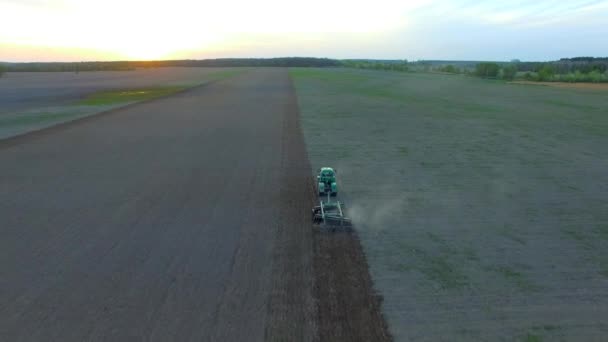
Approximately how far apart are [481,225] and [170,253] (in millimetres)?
10824

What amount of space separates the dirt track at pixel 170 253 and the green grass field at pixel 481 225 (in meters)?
Result: 1.53

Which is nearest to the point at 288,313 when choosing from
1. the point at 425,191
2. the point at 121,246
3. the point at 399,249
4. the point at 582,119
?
the point at 399,249

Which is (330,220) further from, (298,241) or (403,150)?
(403,150)

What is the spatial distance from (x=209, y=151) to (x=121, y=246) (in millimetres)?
13776

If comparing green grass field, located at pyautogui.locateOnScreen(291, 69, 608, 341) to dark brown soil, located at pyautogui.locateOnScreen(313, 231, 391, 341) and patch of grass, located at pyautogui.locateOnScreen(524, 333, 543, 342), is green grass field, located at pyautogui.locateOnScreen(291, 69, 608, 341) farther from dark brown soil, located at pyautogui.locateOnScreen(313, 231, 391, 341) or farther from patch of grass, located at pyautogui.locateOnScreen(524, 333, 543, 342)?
dark brown soil, located at pyautogui.locateOnScreen(313, 231, 391, 341)

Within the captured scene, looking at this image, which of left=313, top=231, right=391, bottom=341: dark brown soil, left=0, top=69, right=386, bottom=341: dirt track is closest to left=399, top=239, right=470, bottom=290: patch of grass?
left=313, top=231, right=391, bottom=341: dark brown soil

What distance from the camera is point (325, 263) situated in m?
12.2

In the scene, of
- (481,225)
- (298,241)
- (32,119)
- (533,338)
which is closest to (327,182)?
(298,241)

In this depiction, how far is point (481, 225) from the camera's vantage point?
1488 cm

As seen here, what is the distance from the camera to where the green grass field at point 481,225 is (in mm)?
9742

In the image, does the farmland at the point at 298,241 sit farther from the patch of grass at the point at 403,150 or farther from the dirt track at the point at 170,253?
the patch of grass at the point at 403,150

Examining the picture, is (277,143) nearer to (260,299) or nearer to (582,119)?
(260,299)

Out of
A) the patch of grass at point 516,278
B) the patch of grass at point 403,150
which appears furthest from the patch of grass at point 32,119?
the patch of grass at point 516,278

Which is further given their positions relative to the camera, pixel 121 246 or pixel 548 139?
pixel 548 139
